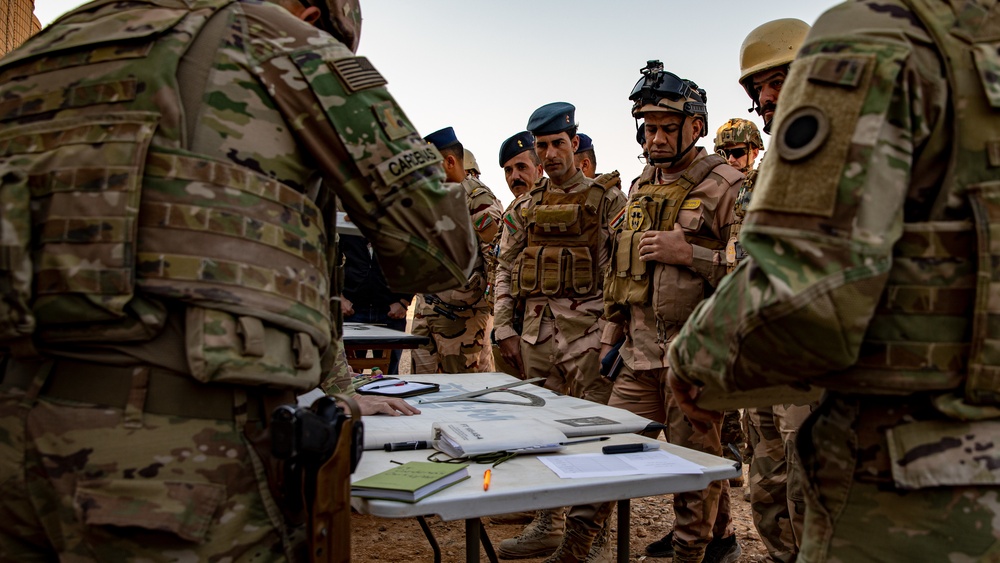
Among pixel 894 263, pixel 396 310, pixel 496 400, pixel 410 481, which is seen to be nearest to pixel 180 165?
pixel 410 481

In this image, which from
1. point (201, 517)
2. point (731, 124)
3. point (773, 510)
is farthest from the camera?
point (731, 124)

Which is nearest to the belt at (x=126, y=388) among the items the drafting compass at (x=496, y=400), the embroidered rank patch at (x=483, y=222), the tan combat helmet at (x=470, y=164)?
the drafting compass at (x=496, y=400)

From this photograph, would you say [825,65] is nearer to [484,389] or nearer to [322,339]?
[322,339]

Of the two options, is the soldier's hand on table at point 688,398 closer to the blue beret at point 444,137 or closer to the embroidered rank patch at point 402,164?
the embroidered rank patch at point 402,164

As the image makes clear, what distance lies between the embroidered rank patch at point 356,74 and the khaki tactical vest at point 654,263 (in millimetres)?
2462

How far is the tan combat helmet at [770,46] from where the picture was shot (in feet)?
9.91

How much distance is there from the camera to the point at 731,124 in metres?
6.22

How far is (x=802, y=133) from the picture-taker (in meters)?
1.23

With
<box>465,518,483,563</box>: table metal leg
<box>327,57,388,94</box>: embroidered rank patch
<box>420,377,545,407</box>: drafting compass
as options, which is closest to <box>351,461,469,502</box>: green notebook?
<box>465,518,483,563</box>: table metal leg

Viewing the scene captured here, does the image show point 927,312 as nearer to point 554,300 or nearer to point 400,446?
point 400,446

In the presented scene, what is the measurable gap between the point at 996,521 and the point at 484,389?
7.13 feet

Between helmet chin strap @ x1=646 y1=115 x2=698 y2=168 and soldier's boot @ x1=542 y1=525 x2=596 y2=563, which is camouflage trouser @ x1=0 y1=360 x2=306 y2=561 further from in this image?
helmet chin strap @ x1=646 y1=115 x2=698 y2=168

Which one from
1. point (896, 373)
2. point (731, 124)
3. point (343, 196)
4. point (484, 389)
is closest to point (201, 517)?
point (343, 196)

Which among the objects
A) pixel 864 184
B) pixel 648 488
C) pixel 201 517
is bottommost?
pixel 648 488
